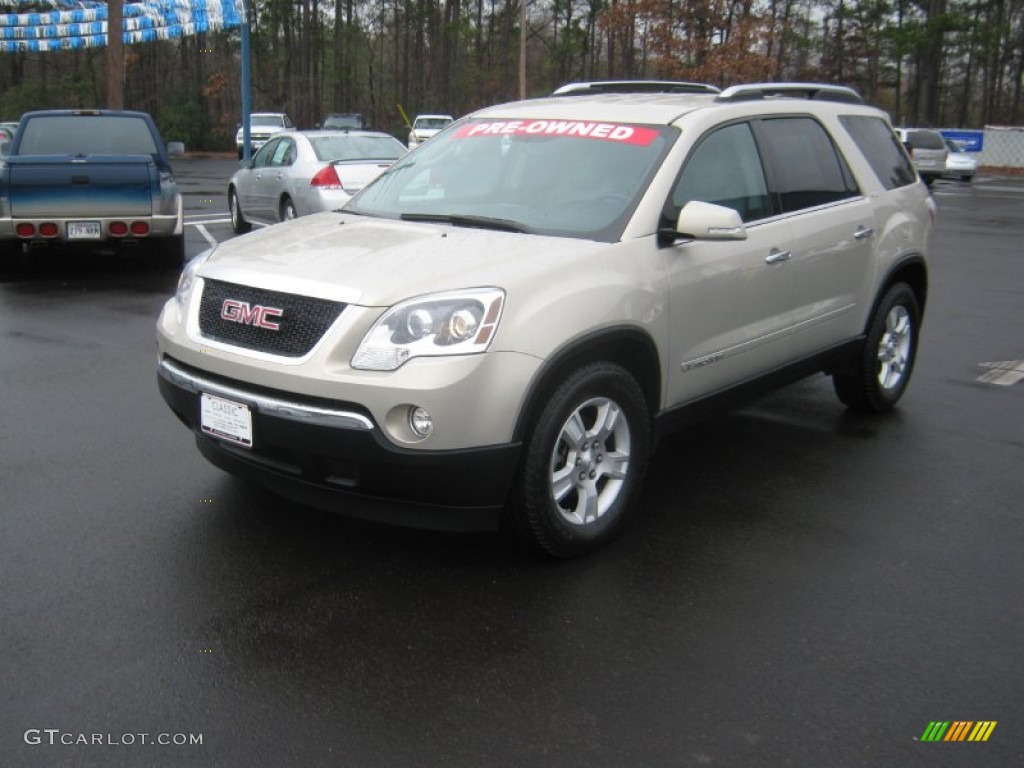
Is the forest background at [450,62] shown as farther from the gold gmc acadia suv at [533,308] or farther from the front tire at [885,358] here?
the gold gmc acadia suv at [533,308]

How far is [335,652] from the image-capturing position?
3.31 meters

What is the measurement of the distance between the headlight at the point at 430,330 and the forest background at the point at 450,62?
1839 inches

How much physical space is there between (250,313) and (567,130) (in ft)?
5.92

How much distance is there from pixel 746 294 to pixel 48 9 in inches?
2018

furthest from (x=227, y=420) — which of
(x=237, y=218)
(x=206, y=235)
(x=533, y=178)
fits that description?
(x=237, y=218)

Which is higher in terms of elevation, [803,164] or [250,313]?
[803,164]

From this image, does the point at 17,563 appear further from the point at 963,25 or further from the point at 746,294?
the point at 963,25

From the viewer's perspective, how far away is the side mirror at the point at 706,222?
4.12m

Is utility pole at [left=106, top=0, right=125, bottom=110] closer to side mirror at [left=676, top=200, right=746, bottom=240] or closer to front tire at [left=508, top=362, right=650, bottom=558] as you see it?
side mirror at [left=676, top=200, right=746, bottom=240]

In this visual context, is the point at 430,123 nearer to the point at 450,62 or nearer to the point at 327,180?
the point at 450,62

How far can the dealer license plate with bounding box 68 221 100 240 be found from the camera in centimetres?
1020

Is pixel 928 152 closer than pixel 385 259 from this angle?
No

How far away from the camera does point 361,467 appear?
3.56 m

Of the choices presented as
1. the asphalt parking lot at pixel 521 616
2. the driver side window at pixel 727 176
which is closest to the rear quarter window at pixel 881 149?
the driver side window at pixel 727 176
